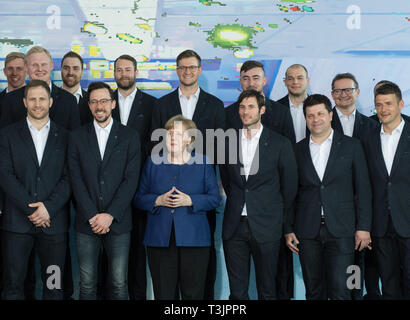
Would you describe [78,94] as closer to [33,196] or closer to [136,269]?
[33,196]

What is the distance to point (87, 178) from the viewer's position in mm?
3945

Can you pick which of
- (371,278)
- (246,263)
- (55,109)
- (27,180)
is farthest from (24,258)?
(371,278)

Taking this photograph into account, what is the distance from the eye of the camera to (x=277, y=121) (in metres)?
4.62

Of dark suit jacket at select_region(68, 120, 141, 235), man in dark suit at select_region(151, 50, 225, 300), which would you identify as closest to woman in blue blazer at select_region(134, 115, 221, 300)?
dark suit jacket at select_region(68, 120, 141, 235)

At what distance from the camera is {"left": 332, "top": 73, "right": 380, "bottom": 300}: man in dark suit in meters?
4.55

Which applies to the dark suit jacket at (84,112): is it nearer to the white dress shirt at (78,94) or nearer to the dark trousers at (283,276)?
the white dress shirt at (78,94)

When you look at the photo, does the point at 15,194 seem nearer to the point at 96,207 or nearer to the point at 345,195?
the point at 96,207

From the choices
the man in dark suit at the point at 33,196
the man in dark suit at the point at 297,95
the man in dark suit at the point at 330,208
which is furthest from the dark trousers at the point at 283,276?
the man in dark suit at the point at 33,196

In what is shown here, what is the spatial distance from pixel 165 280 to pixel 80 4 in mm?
3164

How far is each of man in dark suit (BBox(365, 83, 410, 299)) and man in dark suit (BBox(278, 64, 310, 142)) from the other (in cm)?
92

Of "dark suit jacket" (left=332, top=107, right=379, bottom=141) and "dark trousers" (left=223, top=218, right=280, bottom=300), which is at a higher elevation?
"dark suit jacket" (left=332, top=107, right=379, bottom=141)

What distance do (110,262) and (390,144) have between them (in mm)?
2260

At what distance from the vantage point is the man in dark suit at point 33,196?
3.87m

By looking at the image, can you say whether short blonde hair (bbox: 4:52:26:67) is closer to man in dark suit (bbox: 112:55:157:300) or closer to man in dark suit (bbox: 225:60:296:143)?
man in dark suit (bbox: 112:55:157:300)
